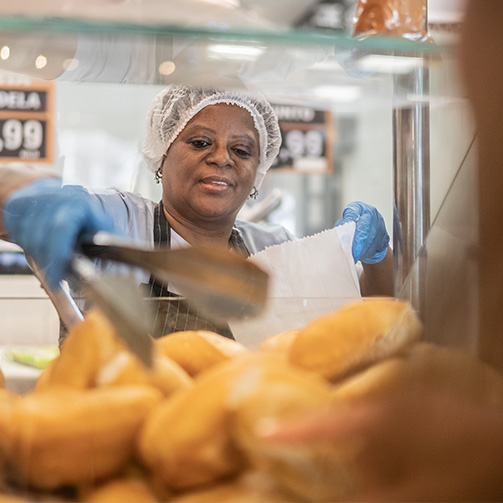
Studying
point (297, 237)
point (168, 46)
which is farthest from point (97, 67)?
point (297, 237)

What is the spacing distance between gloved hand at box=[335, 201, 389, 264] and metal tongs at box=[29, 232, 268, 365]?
0.24 feet

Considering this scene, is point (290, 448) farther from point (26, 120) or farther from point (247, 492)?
point (26, 120)

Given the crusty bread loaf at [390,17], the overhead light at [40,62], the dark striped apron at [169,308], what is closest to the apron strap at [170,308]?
the dark striped apron at [169,308]

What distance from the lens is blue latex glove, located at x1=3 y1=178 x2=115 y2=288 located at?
1.12ft

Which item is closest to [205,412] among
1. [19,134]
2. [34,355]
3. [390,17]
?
[34,355]

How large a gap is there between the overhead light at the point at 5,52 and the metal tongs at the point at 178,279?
0.11 metres

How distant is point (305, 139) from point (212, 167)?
6cm

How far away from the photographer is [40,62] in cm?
35

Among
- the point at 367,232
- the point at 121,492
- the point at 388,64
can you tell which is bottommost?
the point at 121,492

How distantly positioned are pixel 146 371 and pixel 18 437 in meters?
0.06

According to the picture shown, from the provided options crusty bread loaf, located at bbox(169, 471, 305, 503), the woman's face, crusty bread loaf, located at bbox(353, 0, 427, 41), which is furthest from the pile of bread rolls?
crusty bread loaf, located at bbox(353, 0, 427, 41)

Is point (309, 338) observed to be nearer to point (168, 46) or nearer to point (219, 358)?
point (219, 358)

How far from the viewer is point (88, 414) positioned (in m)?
0.28

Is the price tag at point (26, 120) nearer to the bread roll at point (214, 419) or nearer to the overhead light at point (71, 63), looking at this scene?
the overhead light at point (71, 63)
